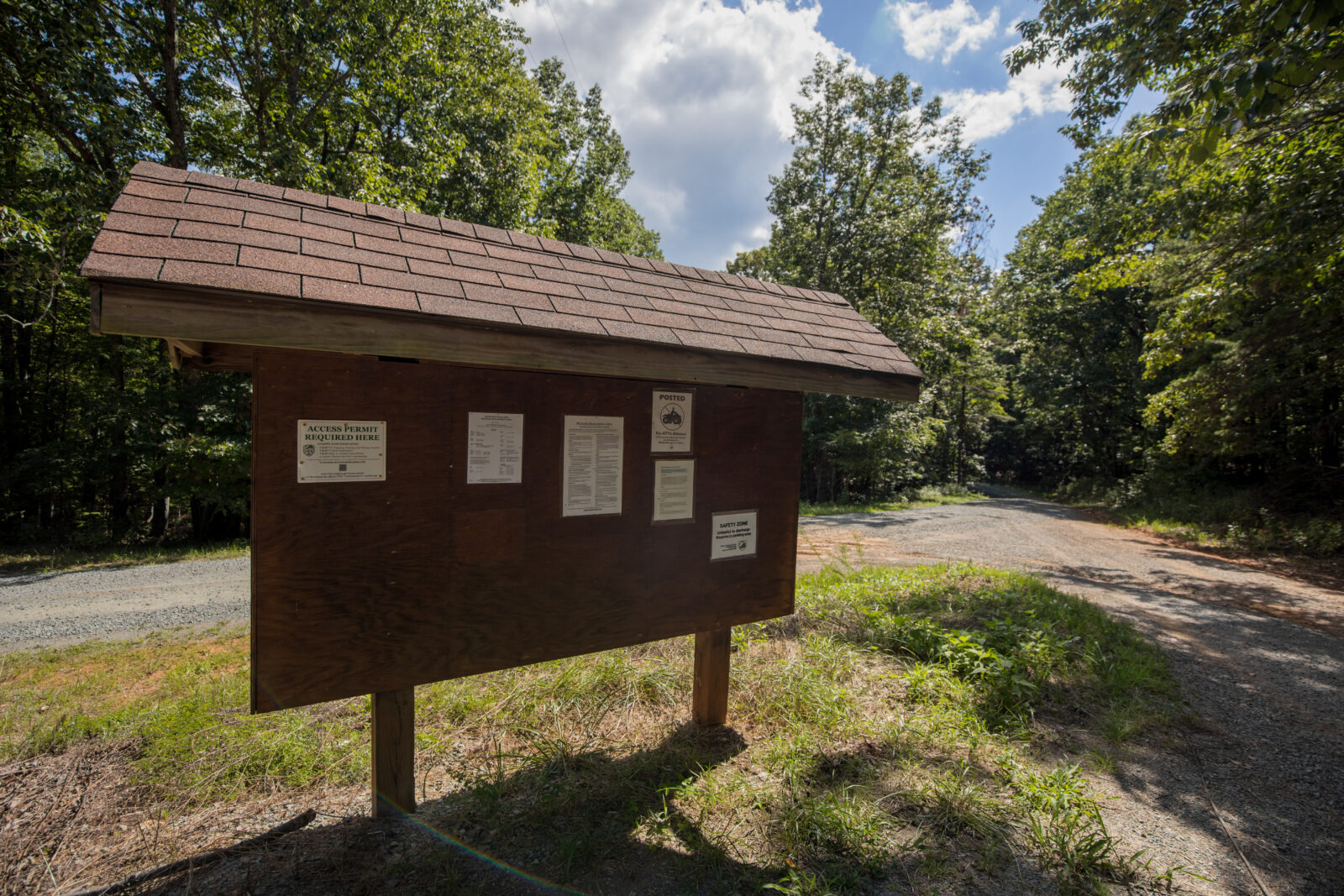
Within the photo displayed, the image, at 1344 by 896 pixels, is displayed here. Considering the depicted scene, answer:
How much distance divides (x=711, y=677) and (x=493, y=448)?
77.6 inches

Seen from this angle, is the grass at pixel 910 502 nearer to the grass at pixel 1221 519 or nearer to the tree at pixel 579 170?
the grass at pixel 1221 519

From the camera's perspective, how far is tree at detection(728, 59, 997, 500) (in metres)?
16.5

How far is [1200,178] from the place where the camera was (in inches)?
312

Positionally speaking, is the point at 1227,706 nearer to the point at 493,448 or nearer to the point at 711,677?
the point at 711,677

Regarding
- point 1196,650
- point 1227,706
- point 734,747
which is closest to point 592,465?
point 734,747

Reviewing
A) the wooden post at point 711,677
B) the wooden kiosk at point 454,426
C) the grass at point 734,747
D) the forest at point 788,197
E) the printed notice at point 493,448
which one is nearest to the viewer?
the wooden kiosk at point 454,426

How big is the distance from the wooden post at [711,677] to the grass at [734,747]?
0.13 meters

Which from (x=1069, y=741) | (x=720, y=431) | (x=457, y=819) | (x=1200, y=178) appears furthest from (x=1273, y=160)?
(x=457, y=819)

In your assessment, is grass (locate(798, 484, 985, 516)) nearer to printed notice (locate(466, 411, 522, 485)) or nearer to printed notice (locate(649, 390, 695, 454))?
printed notice (locate(649, 390, 695, 454))

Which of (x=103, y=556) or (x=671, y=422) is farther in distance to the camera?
(x=103, y=556)

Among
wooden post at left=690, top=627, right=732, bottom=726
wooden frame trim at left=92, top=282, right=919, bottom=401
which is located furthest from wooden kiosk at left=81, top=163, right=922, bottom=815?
wooden post at left=690, top=627, right=732, bottom=726

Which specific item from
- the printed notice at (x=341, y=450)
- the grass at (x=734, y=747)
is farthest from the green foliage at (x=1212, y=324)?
the printed notice at (x=341, y=450)

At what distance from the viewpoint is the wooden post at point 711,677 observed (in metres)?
3.35

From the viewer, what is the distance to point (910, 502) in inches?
734
